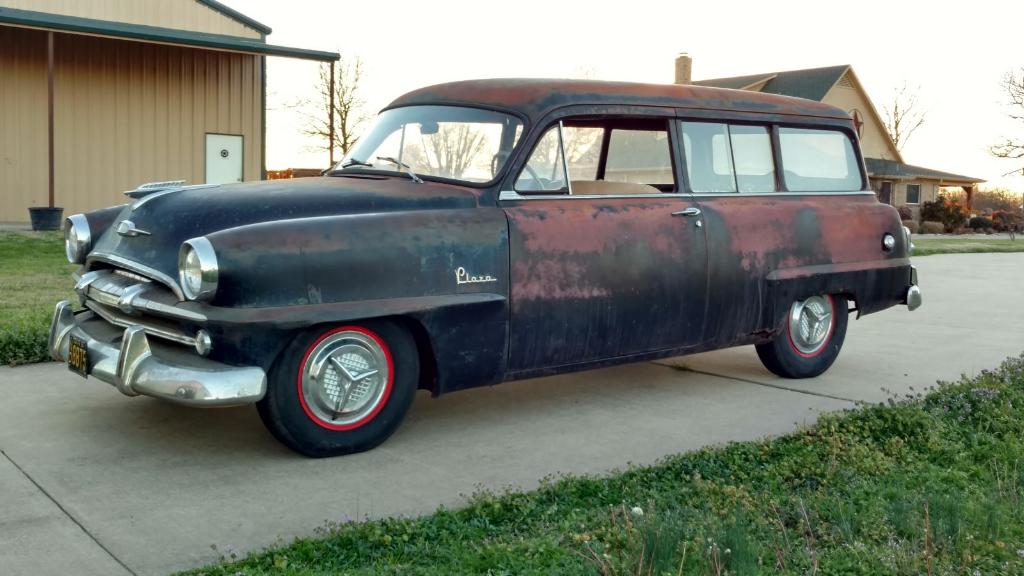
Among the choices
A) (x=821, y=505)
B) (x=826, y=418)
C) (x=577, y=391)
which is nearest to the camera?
(x=821, y=505)

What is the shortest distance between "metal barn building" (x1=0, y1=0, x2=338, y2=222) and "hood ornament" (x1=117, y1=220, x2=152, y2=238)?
14321 millimetres

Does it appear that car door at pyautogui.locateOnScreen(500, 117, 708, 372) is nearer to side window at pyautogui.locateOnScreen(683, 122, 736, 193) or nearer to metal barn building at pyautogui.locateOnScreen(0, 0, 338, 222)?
side window at pyautogui.locateOnScreen(683, 122, 736, 193)

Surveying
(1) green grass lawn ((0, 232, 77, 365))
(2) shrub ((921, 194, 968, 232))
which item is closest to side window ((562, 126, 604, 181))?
(1) green grass lawn ((0, 232, 77, 365))

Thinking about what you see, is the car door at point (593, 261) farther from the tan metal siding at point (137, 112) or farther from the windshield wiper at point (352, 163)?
the tan metal siding at point (137, 112)

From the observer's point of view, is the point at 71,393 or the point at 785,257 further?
the point at 785,257

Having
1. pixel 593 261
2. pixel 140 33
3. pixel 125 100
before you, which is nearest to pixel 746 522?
pixel 593 261

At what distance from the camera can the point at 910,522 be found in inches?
136

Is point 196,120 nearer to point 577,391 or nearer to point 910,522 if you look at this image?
point 577,391

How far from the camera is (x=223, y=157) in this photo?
855 inches

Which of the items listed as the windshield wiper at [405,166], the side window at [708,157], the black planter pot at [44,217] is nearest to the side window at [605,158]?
the side window at [708,157]

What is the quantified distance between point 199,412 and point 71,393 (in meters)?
0.90

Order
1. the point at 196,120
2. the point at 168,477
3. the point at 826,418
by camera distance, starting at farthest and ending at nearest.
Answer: the point at 196,120 → the point at 826,418 → the point at 168,477

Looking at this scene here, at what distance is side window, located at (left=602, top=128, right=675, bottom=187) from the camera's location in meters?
6.07

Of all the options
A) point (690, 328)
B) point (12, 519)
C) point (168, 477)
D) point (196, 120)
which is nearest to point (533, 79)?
point (690, 328)
